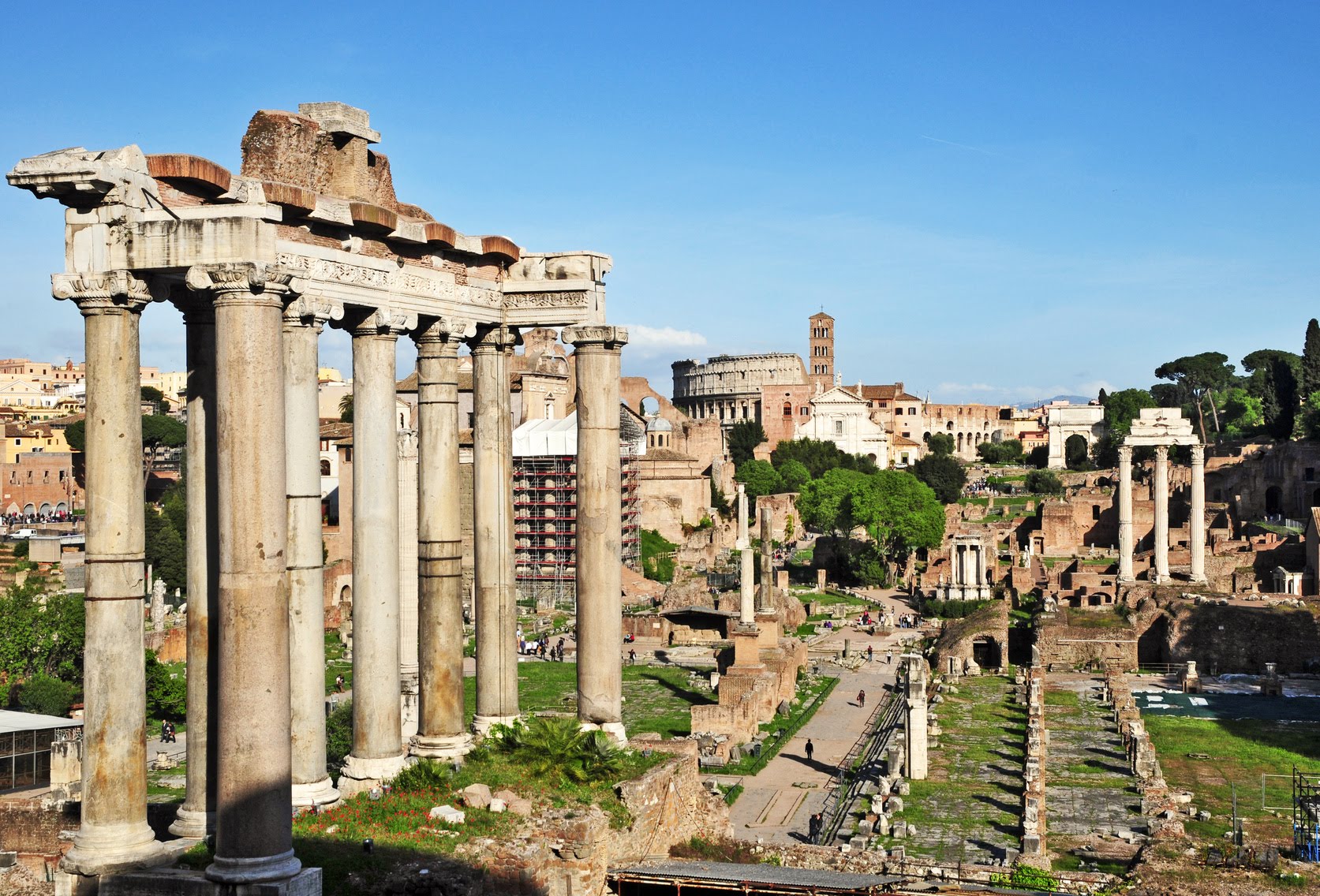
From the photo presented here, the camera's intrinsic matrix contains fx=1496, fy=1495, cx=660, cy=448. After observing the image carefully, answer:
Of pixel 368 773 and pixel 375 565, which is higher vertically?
pixel 375 565

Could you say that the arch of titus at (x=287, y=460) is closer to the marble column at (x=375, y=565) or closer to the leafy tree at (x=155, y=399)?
the marble column at (x=375, y=565)

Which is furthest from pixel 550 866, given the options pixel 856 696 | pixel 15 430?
pixel 15 430

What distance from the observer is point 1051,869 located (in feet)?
70.7

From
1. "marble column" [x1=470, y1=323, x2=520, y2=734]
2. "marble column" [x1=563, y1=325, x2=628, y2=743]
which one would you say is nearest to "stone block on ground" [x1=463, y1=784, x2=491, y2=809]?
"marble column" [x1=563, y1=325, x2=628, y2=743]

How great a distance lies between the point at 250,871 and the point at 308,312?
17.0 feet

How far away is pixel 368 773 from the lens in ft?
50.1

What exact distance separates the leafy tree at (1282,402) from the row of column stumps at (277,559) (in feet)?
311

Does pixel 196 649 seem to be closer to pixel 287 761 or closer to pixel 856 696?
pixel 287 761

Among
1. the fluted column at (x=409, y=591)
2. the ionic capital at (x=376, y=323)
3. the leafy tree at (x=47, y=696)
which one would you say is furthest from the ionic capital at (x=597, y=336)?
the leafy tree at (x=47, y=696)

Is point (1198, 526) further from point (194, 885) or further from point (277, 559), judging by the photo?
point (194, 885)

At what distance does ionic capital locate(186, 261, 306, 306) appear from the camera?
11500 millimetres

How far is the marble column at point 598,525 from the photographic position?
54.6 feet

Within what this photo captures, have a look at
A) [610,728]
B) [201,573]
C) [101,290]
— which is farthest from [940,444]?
[101,290]

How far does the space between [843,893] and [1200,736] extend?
25.1m
